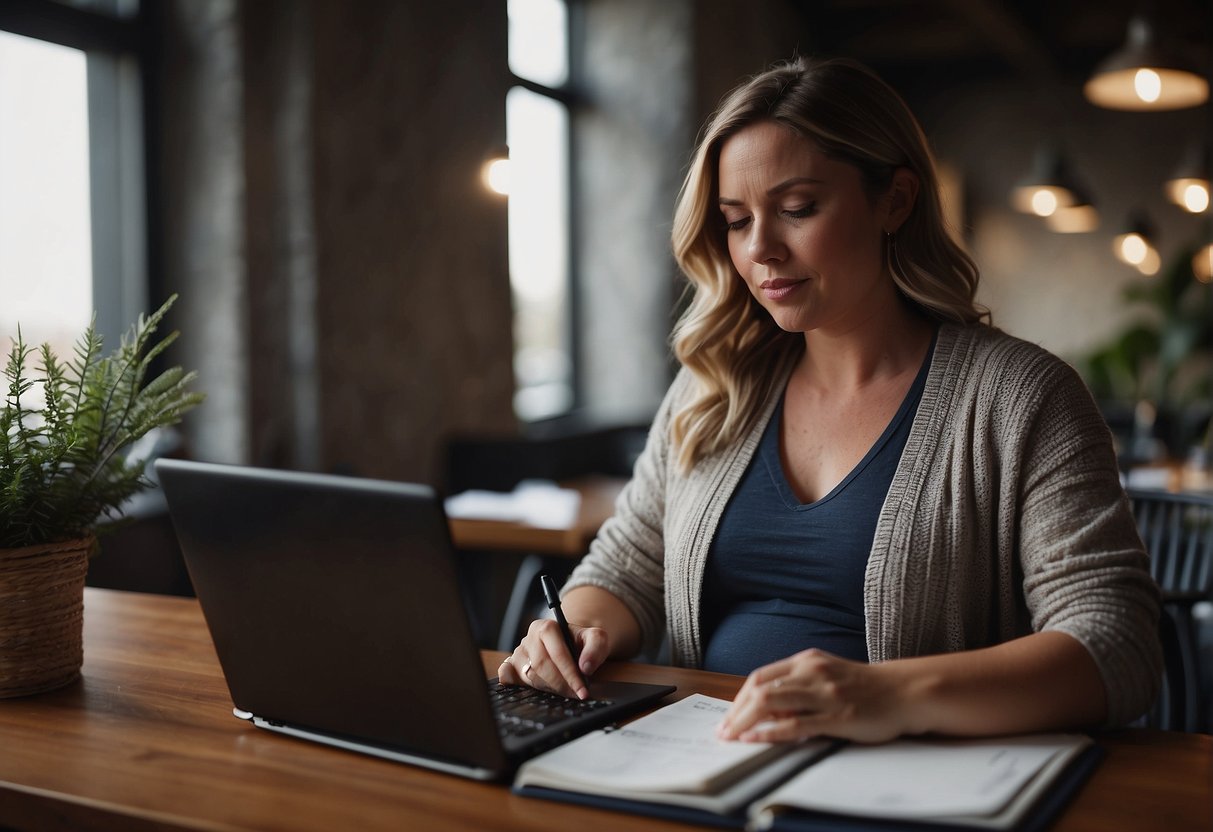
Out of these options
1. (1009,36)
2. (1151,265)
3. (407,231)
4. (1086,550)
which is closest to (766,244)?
(1086,550)

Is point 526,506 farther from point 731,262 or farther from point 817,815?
point 817,815

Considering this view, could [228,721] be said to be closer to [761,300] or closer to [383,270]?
[761,300]

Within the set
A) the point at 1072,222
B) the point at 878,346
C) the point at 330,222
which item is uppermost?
the point at 1072,222

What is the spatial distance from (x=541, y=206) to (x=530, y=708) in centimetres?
476

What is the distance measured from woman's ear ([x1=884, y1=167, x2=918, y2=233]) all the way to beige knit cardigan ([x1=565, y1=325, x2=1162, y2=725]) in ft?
0.59

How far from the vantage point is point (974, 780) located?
96 centimetres

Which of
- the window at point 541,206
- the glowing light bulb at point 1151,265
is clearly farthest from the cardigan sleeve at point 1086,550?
the glowing light bulb at point 1151,265

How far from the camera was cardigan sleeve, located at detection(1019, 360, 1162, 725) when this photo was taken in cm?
117

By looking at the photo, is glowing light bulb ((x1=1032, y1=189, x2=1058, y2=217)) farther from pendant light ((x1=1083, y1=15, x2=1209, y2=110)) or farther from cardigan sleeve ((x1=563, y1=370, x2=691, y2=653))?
cardigan sleeve ((x1=563, y1=370, x2=691, y2=653))

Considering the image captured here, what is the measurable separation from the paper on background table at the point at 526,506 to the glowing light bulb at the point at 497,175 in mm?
1106

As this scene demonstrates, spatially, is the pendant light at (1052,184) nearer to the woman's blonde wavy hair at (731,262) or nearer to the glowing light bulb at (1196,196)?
the glowing light bulb at (1196,196)

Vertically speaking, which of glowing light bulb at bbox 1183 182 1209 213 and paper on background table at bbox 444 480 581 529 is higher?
glowing light bulb at bbox 1183 182 1209 213

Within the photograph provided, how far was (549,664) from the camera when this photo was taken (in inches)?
50.9

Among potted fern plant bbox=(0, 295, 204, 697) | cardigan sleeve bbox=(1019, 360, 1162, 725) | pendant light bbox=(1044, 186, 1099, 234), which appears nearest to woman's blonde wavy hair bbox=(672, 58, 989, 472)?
cardigan sleeve bbox=(1019, 360, 1162, 725)
